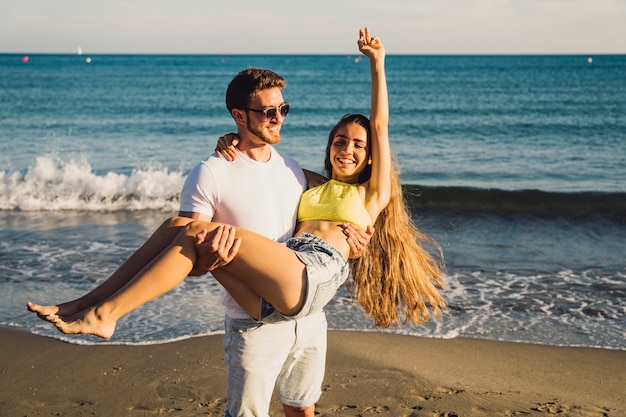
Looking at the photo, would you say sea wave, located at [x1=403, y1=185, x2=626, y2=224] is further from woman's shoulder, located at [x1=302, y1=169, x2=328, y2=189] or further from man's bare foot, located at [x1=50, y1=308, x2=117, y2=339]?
man's bare foot, located at [x1=50, y1=308, x2=117, y2=339]

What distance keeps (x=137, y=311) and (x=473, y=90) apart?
1560 inches

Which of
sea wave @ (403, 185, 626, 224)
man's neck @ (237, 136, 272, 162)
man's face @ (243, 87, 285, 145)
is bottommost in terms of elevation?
sea wave @ (403, 185, 626, 224)

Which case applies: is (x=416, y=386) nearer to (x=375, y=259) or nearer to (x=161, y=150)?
(x=375, y=259)

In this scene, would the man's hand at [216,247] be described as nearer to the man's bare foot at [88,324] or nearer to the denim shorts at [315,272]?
the denim shorts at [315,272]

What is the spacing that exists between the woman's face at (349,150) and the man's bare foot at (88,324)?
5.50 feet

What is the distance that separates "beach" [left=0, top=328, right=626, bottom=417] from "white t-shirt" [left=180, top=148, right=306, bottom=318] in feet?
6.02

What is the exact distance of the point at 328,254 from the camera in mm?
3553

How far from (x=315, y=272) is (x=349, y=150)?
1.03 meters

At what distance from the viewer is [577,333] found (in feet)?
21.8

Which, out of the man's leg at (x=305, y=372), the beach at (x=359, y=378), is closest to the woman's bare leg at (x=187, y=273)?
the man's leg at (x=305, y=372)

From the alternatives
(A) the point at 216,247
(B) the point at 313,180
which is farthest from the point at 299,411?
(B) the point at 313,180

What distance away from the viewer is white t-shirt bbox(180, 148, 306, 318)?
139 inches

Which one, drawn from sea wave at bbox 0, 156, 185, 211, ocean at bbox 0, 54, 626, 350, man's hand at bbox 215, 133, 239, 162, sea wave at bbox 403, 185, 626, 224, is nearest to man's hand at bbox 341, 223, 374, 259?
man's hand at bbox 215, 133, 239, 162

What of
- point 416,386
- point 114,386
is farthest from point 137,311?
point 416,386
